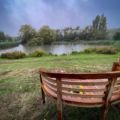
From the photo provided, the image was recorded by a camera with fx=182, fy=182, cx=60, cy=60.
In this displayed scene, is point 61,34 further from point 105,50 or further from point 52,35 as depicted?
point 105,50

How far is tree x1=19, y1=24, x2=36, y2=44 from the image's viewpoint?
75.2ft

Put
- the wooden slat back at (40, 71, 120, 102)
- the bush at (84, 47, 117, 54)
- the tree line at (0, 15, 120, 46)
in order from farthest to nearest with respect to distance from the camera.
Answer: the tree line at (0, 15, 120, 46), the bush at (84, 47, 117, 54), the wooden slat back at (40, 71, 120, 102)

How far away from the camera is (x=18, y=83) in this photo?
3.77 m

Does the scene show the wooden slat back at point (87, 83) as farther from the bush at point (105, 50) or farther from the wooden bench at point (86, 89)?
the bush at point (105, 50)

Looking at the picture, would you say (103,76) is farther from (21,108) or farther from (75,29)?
(75,29)

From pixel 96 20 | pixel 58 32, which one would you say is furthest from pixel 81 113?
pixel 96 20

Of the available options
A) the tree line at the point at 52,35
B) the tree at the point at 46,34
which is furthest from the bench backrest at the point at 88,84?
the tree at the point at 46,34

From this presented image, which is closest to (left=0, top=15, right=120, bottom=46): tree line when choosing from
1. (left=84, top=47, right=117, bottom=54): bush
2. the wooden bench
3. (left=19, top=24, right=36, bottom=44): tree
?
(left=19, top=24, right=36, bottom=44): tree

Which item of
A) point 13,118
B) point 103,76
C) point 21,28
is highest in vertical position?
point 21,28

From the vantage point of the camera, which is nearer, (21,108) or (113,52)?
(21,108)

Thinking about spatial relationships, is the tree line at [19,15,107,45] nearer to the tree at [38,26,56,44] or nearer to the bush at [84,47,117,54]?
the tree at [38,26,56,44]

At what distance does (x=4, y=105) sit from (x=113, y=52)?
861 centimetres

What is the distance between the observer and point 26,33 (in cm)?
2338

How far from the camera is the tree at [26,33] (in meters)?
22.9
